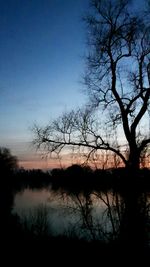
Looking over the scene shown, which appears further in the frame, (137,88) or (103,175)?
(103,175)

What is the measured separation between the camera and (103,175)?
63.5 ft

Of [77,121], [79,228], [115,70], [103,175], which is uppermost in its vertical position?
[115,70]

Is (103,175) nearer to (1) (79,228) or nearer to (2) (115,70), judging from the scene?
(1) (79,228)

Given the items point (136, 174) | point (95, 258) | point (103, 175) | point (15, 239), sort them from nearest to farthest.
Result: 1. point (95, 258)
2. point (15, 239)
3. point (136, 174)
4. point (103, 175)

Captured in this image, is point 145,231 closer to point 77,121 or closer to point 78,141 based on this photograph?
point 78,141

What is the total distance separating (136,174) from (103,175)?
577 centimetres

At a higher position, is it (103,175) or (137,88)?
(137,88)

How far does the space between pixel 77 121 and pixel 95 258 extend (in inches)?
314

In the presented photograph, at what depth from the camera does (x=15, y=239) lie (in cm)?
1134

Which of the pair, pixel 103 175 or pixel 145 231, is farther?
pixel 103 175

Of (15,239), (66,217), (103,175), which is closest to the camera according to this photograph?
(15,239)

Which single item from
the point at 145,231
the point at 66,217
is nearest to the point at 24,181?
the point at 66,217

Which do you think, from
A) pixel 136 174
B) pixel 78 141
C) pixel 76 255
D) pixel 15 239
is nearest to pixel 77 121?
pixel 78 141

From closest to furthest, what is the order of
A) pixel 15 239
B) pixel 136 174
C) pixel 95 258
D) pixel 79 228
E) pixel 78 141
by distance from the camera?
pixel 95 258 → pixel 15 239 → pixel 136 174 → pixel 78 141 → pixel 79 228
